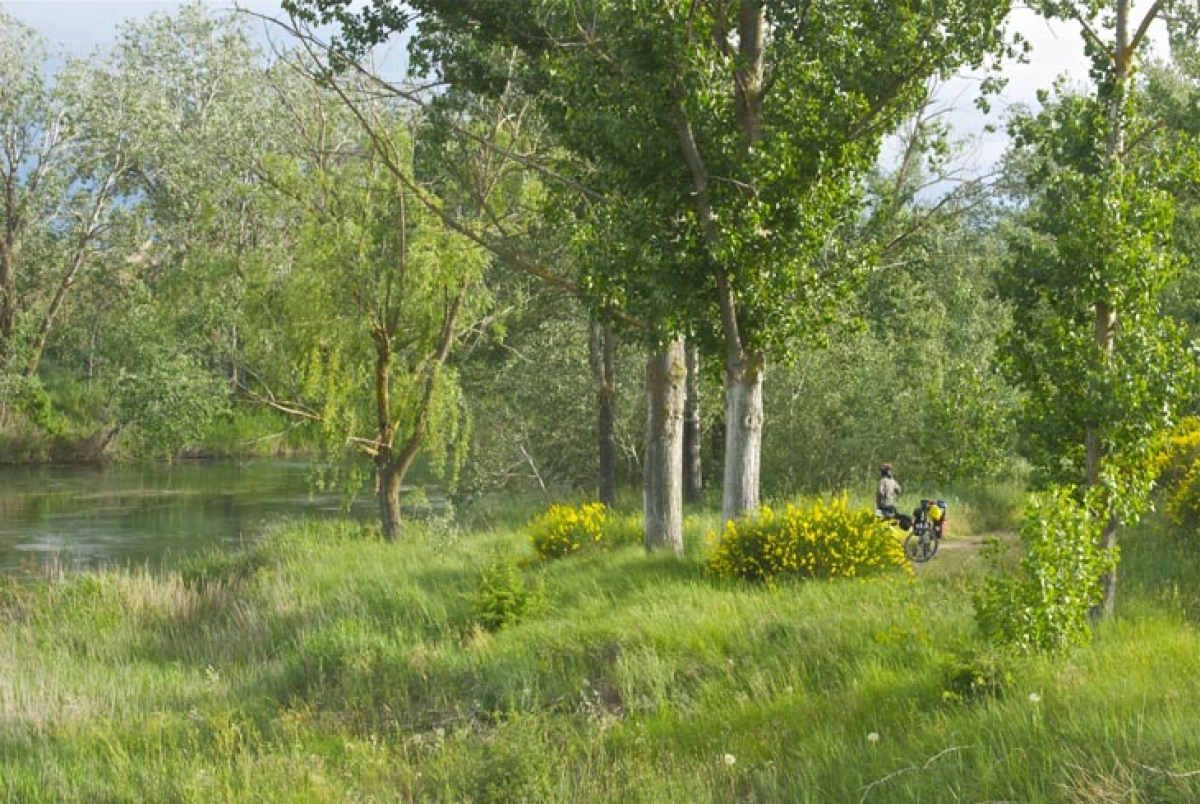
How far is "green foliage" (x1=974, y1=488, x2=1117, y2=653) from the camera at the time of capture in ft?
28.0

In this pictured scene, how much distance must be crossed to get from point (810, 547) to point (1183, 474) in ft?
23.0

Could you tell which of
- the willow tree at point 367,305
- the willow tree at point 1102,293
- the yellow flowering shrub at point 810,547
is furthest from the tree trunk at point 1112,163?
the willow tree at point 367,305

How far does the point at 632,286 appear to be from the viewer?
1461 cm

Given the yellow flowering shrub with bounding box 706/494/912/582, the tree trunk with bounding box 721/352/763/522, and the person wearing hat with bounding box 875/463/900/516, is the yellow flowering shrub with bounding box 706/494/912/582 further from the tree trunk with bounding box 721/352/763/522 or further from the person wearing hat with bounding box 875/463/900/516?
the person wearing hat with bounding box 875/463/900/516

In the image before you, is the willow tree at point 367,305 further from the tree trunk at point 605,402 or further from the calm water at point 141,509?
the tree trunk at point 605,402

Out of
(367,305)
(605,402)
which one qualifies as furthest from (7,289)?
(605,402)

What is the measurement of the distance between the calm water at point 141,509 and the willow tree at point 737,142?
742cm

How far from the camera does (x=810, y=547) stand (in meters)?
13.4

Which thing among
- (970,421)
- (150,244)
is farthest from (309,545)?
(150,244)

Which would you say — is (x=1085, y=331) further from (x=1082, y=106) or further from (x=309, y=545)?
(x=309, y=545)

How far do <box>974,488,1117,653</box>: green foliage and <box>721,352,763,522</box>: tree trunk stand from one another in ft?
19.5

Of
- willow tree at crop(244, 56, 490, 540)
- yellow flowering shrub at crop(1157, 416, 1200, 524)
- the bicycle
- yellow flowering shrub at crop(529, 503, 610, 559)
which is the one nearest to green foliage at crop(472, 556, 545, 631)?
yellow flowering shrub at crop(529, 503, 610, 559)

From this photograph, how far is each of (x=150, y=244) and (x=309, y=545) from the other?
29.6 meters

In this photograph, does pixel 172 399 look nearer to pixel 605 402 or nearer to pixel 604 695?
pixel 605 402
